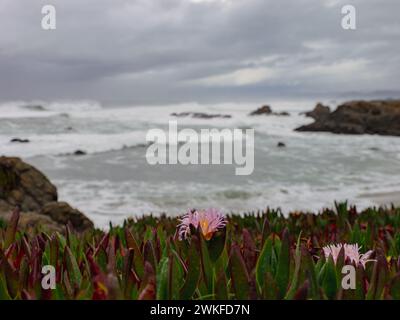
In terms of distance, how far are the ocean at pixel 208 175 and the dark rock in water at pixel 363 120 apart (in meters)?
1.77

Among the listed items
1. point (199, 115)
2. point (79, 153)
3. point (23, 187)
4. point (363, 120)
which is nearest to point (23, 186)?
point (23, 187)

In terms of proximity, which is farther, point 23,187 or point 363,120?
point 363,120

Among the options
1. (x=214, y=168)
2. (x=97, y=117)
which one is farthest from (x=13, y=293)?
(x=97, y=117)

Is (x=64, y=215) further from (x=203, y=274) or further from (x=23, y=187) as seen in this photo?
(x=203, y=274)

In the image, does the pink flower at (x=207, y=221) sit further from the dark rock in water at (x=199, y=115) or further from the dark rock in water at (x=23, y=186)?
the dark rock in water at (x=199, y=115)

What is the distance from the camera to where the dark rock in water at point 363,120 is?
1293 inches

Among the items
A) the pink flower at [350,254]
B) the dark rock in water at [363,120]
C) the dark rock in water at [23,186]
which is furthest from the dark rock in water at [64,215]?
the dark rock in water at [363,120]

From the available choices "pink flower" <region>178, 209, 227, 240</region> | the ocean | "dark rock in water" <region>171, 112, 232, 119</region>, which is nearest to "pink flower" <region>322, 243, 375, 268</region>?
"pink flower" <region>178, 209, 227, 240</region>

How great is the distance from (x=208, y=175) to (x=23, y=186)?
853 cm

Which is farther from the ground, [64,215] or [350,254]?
[350,254]

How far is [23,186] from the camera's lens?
7.71m

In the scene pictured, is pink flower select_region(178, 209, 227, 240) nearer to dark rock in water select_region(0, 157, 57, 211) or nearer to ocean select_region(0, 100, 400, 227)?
dark rock in water select_region(0, 157, 57, 211)

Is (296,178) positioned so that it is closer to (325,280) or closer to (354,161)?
(354,161)
